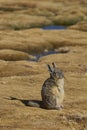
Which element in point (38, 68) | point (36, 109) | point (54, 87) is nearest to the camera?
point (54, 87)

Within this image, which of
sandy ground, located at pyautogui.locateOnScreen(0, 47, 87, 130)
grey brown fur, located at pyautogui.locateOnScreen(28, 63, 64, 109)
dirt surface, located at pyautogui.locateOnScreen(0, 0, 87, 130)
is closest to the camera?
grey brown fur, located at pyautogui.locateOnScreen(28, 63, 64, 109)

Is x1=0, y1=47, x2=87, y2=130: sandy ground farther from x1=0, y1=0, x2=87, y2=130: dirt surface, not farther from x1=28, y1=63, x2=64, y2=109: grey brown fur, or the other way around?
x1=28, y1=63, x2=64, y2=109: grey brown fur

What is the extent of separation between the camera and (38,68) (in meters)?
47.1

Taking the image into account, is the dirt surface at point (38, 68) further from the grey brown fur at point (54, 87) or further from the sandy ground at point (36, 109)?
the grey brown fur at point (54, 87)

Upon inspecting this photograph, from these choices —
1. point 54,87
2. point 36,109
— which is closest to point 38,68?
point 36,109

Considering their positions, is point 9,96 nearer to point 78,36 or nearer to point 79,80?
point 79,80

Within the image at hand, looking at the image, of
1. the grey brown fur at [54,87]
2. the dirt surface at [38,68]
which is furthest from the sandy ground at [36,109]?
the grey brown fur at [54,87]

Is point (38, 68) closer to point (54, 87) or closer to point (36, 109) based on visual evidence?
point (36, 109)

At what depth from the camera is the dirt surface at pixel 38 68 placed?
25.7 meters

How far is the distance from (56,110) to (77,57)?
2892 centimetres

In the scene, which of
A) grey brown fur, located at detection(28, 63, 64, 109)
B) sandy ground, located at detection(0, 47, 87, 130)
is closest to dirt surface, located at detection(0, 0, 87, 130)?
sandy ground, located at detection(0, 47, 87, 130)

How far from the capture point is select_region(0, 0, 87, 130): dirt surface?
25703mm

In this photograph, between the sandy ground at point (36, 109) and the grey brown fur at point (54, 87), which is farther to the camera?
the sandy ground at point (36, 109)

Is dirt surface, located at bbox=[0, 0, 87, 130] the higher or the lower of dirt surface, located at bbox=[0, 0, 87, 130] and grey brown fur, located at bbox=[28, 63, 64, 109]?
the lower
